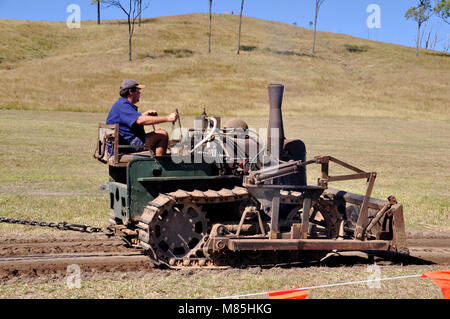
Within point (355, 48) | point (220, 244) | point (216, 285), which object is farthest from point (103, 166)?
point (355, 48)

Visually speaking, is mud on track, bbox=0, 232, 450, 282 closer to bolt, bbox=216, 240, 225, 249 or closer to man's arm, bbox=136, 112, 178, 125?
bolt, bbox=216, 240, 225, 249

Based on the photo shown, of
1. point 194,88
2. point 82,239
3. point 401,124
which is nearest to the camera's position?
point 82,239

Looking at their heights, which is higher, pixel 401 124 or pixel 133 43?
pixel 133 43

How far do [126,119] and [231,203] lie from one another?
203 cm

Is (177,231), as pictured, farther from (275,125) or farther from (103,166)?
(103,166)

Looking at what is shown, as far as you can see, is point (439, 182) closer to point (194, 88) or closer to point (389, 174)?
point (389, 174)

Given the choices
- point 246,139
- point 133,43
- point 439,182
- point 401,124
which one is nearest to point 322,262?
point 246,139

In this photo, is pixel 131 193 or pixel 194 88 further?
pixel 194 88

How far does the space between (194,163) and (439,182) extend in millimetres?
13496

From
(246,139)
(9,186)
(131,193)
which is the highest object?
(246,139)

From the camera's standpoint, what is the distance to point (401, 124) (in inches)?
1688

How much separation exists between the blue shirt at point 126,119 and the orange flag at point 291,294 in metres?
3.30

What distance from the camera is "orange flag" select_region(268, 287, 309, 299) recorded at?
6.14 m

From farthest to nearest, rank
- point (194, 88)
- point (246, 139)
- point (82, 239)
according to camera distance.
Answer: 1. point (194, 88)
2. point (82, 239)
3. point (246, 139)
